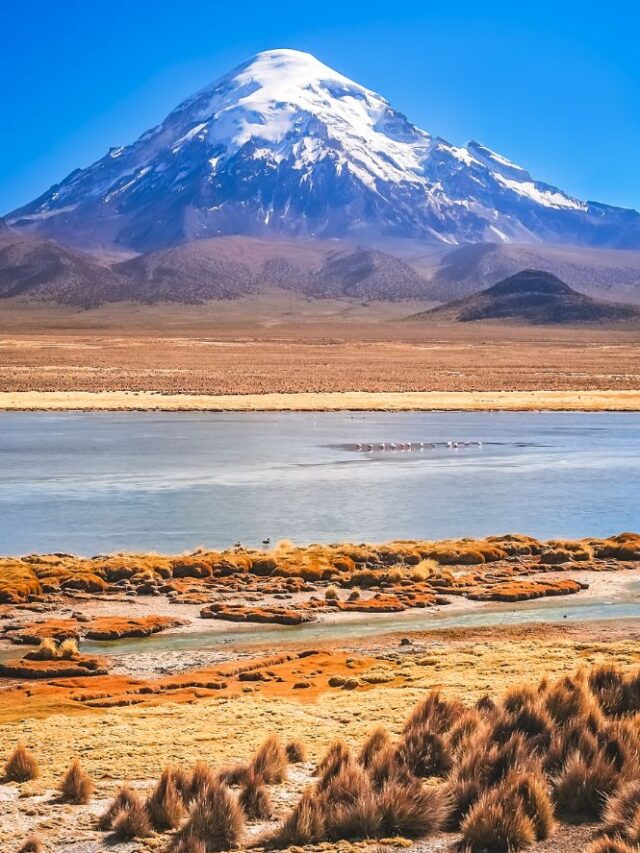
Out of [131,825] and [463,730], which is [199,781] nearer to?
[131,825]

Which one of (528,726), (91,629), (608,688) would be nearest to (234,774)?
(528,726)

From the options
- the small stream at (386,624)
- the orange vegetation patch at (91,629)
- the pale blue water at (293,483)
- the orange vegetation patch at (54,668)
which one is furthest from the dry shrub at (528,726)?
the pale blue water at (293,483)

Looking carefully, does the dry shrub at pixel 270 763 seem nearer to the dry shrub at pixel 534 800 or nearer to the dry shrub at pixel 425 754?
the dry shrub at pixel 425 754

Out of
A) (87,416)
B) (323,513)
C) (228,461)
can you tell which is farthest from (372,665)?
(87,416)

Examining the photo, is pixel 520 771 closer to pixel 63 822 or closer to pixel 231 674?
pixel 63 822

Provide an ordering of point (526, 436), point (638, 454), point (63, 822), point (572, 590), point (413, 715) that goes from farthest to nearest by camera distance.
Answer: point (526, 436)
point (638, 454)
point (572, 590)
point (413, 715)
point (63, 822)

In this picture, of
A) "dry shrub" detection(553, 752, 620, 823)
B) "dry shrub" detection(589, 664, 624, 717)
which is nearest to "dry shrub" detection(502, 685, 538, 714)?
"dry shrub" detection(589, 664, 624, 717)

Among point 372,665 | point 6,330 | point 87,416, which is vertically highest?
point 6,330
